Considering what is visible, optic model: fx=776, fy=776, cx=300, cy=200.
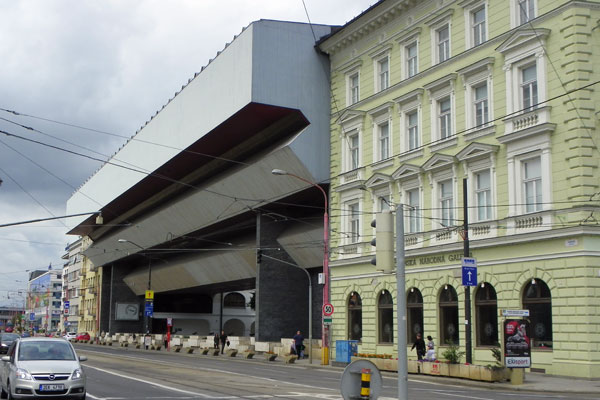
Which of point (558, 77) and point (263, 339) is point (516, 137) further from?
point (263, 339)

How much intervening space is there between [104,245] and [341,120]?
165 feet

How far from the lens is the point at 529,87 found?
30172 millimetres

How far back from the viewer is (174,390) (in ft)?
68.2

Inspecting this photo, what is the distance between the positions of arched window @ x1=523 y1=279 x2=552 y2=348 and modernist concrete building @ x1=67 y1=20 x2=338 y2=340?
56.1 feet

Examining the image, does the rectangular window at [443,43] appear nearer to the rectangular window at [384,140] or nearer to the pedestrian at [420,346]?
the rectangular window at [384,140]

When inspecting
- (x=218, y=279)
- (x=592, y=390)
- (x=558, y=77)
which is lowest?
(x=592, y=390)

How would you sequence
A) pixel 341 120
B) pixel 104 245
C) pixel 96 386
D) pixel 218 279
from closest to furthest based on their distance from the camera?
pixel 96 386 < pixel 341 120 < pixel 218 279 < pixel 104 245

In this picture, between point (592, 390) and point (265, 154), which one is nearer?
point (592, 390)

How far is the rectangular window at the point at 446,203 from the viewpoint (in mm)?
33938

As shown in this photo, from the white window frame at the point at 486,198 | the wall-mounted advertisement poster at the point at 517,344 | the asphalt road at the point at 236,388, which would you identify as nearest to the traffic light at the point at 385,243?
the asphalt road at the point at 236,388

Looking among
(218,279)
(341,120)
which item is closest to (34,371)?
(341,120)

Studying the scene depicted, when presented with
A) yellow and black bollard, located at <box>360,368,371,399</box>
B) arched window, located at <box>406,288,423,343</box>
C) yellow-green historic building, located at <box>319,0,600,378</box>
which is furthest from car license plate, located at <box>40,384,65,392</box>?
arched window, located at <box>406,288,423,343</box>

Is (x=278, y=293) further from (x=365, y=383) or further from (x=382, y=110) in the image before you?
(x=365, y=383)

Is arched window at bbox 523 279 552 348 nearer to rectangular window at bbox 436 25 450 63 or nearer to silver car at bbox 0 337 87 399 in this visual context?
rectangular window at bbox 436 25 450 63
